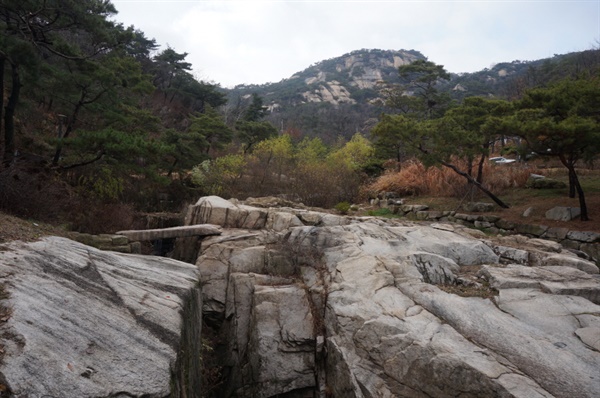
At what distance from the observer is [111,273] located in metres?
3.74

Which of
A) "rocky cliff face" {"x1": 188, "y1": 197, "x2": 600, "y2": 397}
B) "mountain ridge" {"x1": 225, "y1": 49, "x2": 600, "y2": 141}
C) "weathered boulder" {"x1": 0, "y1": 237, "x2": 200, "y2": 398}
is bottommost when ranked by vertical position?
"rocky cliff face" {"x1": 188, "y1": 197, "x2": 600, "y2": 397}

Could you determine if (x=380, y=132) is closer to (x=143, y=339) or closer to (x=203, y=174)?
(x=203, y=174)

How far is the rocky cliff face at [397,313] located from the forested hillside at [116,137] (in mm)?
4183

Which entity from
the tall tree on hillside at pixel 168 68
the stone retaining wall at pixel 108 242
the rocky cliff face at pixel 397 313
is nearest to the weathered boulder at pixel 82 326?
the rocky cliff face at pixel 397 313

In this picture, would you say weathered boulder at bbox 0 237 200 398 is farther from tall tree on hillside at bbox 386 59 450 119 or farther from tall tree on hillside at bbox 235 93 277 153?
tall tree on hillside at bbox 386 59 450 119

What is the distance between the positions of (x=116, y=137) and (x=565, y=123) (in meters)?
11.1

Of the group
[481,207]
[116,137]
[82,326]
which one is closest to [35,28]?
[116,137]

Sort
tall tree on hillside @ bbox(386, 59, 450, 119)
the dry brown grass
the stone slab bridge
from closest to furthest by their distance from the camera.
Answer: the stone slab bridge < the dry brown grass < tall tree on hillside @ bbox(386, 59, 450, 119)

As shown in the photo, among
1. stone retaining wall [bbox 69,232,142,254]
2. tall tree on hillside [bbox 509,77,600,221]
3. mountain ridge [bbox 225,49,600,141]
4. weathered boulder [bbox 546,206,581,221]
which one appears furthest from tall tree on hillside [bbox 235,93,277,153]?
weathered boulder [bbox 546,206,581,221]

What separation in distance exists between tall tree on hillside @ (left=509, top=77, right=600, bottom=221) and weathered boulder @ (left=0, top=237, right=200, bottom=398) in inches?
366

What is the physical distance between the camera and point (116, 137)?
8164 mm

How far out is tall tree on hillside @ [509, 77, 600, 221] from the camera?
8148 millimetres

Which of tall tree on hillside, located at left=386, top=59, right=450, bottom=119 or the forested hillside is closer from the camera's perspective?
the forested hillside

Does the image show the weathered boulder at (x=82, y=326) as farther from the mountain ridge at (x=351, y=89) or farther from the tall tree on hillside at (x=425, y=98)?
the mountain ridge at (x=351, y=89)
